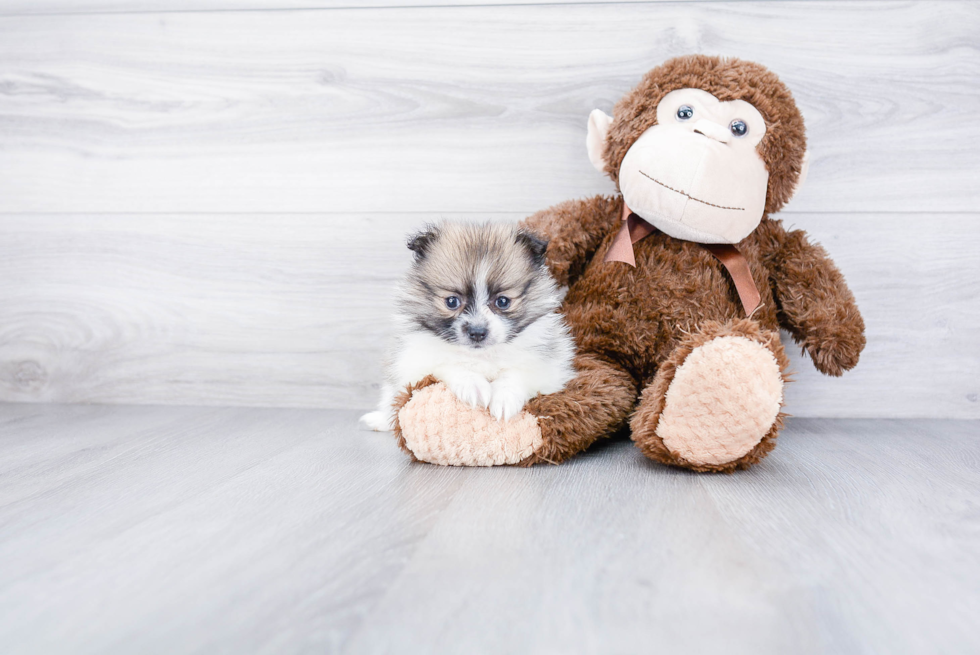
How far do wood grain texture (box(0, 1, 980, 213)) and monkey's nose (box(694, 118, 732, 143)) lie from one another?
14.5 inches

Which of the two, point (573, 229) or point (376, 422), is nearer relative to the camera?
point (573, 229)

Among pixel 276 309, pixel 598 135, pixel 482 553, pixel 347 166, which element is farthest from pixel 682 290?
pixel 276 309

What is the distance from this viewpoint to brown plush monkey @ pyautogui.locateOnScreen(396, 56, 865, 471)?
1054 mm

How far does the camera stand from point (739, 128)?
1.21 m

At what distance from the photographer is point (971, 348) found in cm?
150

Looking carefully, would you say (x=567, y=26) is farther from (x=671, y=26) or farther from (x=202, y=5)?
(x=202, y=5)

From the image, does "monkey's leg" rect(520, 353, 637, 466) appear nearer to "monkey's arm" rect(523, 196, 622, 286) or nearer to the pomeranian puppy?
the pomeranian puppy

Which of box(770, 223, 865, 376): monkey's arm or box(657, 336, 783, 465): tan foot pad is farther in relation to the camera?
box(770, 223, 865, 376): monkey's arm

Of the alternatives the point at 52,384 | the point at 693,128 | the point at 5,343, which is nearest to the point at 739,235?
the point at 693,128

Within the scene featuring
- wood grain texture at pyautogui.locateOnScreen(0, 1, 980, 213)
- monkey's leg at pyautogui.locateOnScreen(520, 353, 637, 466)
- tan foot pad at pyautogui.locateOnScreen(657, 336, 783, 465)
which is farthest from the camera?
wood grain texture at pyautogui.locateOnScreen(0, 1, 980, 213)

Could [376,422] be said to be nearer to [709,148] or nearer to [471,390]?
[471,390]

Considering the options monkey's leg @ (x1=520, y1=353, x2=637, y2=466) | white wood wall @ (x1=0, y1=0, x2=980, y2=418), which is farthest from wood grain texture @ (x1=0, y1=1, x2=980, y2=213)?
monkey's leg @ (x1=520, y1=353, x2=637, y2=466)

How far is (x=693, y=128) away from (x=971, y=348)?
0.90m

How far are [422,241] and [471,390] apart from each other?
0.98ft
